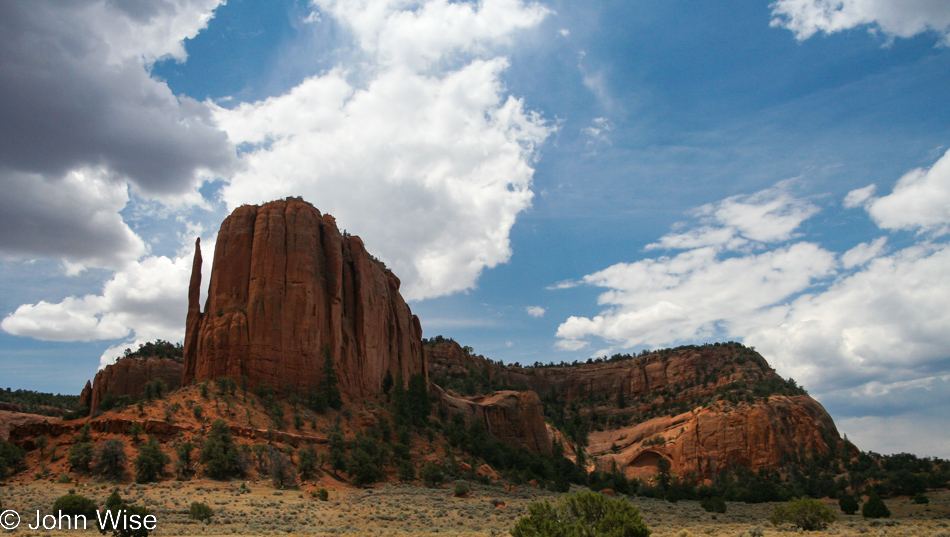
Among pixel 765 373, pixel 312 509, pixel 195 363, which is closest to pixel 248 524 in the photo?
pixel 312 509

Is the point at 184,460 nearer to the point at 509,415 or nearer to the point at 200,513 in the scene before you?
the point at 200,513

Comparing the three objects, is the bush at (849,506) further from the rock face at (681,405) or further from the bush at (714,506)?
the rock face at (681,405)

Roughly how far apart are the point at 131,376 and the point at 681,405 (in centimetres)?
8423

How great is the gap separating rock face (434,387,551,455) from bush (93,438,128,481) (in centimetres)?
4188

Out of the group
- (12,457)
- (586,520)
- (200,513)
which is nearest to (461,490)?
(200,513)

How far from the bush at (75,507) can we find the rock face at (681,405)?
72.8 m

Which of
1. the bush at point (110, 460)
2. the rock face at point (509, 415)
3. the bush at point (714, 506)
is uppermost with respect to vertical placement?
the rock face at point (509, 415)

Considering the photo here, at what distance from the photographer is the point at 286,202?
62500mm

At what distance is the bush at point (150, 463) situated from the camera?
121 feet

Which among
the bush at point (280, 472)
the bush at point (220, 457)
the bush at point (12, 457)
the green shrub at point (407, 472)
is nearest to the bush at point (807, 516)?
the green shrub at point (407, 472)

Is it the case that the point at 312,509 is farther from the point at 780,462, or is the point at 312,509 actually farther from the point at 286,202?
the point at 780,462

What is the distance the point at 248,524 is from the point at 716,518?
32.1 m

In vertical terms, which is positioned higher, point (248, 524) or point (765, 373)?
point (765, 373)

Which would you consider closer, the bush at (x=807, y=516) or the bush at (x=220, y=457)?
the bush at (x=807, y=516)
